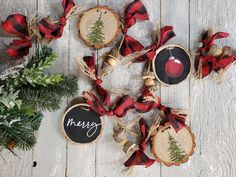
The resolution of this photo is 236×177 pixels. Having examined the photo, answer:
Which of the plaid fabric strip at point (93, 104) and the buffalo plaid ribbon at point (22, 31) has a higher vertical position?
the buffalo plaid ribbon at point (22, 31)

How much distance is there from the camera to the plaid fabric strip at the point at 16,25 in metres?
1.03

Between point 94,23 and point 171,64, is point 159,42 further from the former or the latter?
point 94,23

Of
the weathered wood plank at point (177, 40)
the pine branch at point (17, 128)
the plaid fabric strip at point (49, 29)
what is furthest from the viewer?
the weathered wood plank at point (177, 40)

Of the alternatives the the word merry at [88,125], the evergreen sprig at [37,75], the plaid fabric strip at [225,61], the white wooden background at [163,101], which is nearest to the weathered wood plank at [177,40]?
the white wooden background at [163,101]

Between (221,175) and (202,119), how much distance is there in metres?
0.18

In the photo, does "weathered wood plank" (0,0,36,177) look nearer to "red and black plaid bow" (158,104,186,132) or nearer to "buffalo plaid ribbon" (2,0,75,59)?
"buffalo plaid ribbon" (2,0,75,59)

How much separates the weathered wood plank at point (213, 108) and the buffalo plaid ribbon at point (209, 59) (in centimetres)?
3

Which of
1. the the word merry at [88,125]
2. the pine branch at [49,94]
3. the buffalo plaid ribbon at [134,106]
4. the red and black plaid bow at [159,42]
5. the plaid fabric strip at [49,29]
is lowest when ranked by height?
the the word merry at [88,125]

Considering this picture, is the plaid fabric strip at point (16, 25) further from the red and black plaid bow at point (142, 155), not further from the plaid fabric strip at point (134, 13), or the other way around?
Answer: the red and black plaid bow at point (142, 155)

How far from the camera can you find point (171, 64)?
113 centimetres

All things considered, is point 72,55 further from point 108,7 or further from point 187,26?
point 187,26

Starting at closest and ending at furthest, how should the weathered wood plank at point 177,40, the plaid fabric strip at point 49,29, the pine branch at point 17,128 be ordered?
the pine branch at point 17,128, the plaid fabric strip at point 49,29, the weathered wood plank at point 177,40

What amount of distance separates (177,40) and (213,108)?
0.24 meters

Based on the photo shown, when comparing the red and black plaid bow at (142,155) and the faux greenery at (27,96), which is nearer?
the faux greenery at (27,96)
